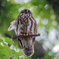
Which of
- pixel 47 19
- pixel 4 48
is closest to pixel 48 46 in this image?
pixel 47 19

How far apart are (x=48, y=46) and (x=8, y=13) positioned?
881 mm

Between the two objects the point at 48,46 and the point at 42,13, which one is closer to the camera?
the point at 42,13

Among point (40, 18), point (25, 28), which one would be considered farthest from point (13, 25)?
point (40, 18)

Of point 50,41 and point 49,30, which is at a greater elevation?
point 49,30

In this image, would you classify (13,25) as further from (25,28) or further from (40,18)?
(40,18)

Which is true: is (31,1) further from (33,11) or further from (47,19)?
(47,19)

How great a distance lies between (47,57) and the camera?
1.73m

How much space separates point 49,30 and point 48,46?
273 mm

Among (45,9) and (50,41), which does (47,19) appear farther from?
(50,41)

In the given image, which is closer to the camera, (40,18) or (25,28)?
(25,28)

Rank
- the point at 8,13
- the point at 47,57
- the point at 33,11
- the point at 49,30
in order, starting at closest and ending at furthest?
1. the point at 8,13
2. the point at 47,57
3. the point at 33,11
4. the point at 49,30

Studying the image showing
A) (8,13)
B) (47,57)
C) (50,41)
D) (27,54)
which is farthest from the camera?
(50,41)

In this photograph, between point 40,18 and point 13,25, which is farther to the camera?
point 40,18

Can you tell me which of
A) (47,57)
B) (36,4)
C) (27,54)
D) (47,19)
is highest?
(36,4)
